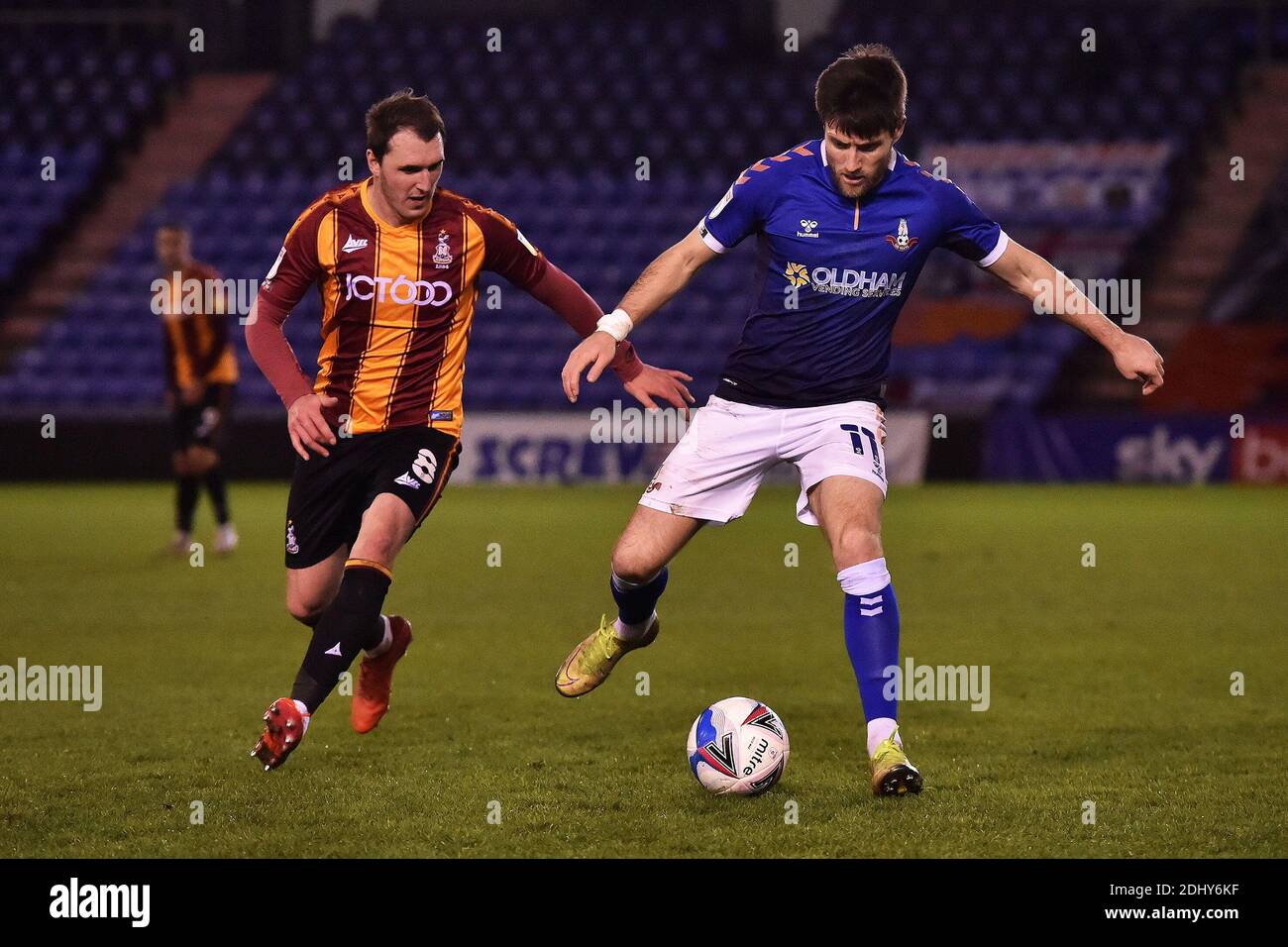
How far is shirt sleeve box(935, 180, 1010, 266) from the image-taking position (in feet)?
17.1

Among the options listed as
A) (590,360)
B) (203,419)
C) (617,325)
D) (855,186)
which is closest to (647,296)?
(617,325)

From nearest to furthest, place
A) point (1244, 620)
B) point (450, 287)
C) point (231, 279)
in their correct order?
point (450, 287)
point (1244, 620)
point (231, 279)

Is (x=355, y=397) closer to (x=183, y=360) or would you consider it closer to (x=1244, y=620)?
(x=1244, y=620)

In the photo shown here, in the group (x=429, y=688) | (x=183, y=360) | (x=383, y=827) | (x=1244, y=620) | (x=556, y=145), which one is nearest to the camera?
(x=383, y=827)

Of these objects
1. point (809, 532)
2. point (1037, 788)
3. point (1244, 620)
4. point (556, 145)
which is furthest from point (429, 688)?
point (556, 145)

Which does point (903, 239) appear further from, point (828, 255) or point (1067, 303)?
point (1067, 303)

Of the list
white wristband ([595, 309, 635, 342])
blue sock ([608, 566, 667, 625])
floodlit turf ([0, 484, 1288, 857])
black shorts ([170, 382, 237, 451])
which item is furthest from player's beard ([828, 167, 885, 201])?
black shorts ([170, 382, 237, 451])

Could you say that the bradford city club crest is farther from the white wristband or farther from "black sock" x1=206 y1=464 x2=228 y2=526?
"black sock" x1=206 y1=464 x2=228 y2=526

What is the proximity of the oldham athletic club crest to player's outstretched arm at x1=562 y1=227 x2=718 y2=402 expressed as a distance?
568mm

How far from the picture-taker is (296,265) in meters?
5.50

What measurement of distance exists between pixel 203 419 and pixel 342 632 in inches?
271

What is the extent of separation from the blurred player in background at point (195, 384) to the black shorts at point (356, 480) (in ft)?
19.9

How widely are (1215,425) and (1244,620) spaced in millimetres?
10310

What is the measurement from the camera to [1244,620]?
853cm
